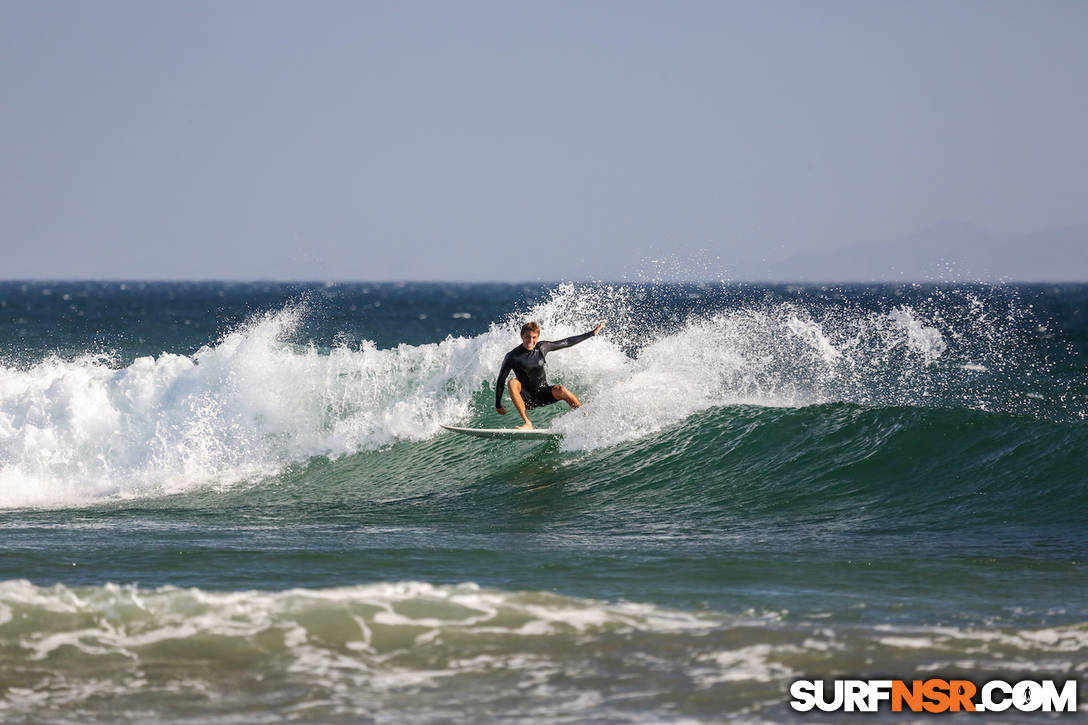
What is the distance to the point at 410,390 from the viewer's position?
16.5 metres

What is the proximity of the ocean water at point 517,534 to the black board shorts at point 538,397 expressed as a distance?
812mm

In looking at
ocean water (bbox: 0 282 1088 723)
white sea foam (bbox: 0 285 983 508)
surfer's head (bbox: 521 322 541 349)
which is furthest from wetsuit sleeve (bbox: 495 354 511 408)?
white sea foam (bbox: 0 285 983 508)

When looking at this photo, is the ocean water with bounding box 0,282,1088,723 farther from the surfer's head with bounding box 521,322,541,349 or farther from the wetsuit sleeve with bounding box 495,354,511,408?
the surfer's head with bounding box 521,322,541,349

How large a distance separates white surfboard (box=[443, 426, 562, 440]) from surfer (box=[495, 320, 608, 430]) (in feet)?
0.39

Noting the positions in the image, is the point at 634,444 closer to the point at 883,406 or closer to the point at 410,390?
the point at 883,406

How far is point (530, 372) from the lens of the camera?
13070mm

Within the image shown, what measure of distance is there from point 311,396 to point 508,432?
414 cm

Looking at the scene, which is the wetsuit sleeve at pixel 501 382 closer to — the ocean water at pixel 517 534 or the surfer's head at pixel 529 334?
the surfer's head at pixel 529 334

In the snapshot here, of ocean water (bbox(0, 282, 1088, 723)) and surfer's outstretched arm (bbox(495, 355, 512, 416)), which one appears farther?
surfer's outstretched arm (bbox(495, 355, 512, 416))

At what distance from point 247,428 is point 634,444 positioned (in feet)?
18.3

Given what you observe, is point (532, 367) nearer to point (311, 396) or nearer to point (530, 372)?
point (530, 372)

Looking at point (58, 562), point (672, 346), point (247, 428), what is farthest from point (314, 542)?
point (672, 346)

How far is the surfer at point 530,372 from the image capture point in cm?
1289

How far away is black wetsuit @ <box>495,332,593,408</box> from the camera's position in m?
13.0
